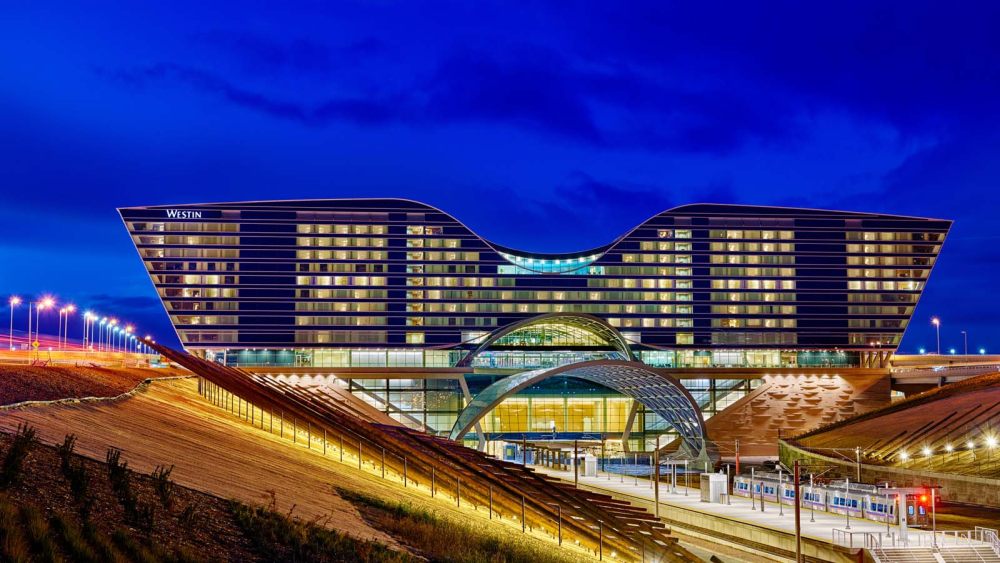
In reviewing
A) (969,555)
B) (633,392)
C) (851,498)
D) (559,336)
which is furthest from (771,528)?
(559,336)

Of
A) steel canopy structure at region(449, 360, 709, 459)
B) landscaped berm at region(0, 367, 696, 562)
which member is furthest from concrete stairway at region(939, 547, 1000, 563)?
steel canopy structure at region(449, 360, 709, 459)

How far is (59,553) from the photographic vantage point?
11.4 meters

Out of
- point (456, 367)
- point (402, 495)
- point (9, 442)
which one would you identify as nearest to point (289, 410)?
point (402, 495)

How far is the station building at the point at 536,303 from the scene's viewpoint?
114625 mm

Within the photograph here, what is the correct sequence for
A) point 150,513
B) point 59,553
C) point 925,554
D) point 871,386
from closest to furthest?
point 59,553
point 150,513
point 925,554
point 871,386

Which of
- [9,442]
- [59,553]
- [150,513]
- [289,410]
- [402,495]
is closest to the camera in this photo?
[59,553]

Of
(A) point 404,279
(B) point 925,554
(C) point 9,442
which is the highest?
(A) point 404,279

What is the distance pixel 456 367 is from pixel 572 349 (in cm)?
1963

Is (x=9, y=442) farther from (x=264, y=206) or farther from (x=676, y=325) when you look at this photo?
(x=676, y=325)

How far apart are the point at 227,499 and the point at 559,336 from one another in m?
110

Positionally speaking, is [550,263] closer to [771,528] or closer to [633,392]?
[633,392]

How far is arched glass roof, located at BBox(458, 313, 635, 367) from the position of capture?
341 ft

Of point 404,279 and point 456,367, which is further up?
point 404,279

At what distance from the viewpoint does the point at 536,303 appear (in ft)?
430
